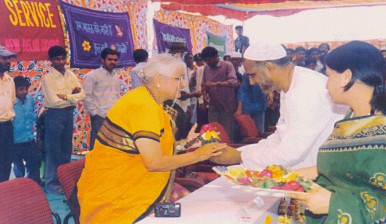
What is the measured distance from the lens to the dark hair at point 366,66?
6.00 feet

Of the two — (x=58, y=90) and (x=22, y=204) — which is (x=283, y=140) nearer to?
(x=22, y=204)

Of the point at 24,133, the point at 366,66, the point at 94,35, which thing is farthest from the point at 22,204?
the point at 94,35

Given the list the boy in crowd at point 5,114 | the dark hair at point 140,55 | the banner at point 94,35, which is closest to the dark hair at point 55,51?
the boy in crowd at point 5,114

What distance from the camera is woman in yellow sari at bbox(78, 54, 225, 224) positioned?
2623 mm

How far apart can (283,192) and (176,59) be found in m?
1.06

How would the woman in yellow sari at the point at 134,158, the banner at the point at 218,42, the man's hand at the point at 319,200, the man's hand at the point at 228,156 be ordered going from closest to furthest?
the man's hand at the point at 319,200 → the woman in yellow sari at the point at 134,158 → the man's hand at the point at 228,156 → the banner at the point at 218,42

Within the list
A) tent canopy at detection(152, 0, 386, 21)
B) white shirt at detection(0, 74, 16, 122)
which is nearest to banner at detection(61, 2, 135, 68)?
white shirt at detection(0, 74, 16, 122)

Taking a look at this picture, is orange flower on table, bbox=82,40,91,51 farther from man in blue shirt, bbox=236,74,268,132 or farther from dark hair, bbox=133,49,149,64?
man in blue shirt, bbox=236,74,268,132

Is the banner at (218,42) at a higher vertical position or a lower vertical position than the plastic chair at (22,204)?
higher

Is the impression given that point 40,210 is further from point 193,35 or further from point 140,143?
point 193,35

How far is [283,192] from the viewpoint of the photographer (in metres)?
2.04

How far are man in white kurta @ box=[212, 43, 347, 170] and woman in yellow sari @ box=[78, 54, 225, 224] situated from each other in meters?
0.32

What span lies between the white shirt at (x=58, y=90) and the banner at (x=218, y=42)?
7325 mm

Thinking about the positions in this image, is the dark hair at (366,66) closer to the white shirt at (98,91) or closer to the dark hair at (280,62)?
the dark hair at (280,62)
